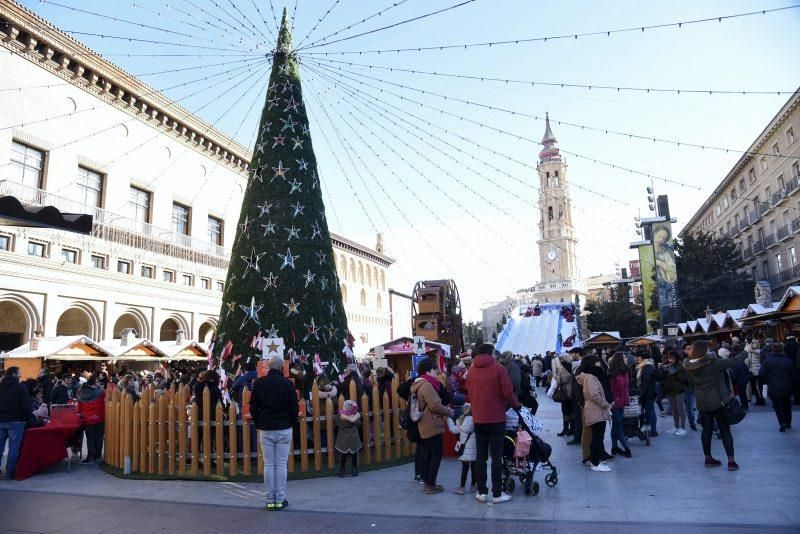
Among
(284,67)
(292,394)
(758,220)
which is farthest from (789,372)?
(758,220)

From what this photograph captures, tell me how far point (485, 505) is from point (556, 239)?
4047 inches

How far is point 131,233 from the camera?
27.0m

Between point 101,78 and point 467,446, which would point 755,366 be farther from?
point 101,78

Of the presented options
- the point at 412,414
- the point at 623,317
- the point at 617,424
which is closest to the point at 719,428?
the point at 617,424

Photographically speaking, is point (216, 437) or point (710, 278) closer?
point (216, 437)

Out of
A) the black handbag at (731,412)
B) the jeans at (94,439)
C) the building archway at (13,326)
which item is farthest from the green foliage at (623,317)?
the jeans at (94,439)

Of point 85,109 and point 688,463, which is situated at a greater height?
point 85,109

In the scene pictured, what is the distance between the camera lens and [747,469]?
21.2 feet

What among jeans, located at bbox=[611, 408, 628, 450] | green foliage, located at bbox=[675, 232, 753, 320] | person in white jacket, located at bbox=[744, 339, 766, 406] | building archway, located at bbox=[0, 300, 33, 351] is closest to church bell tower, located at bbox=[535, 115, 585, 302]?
green foliage, located at bbox=[675, 232, 753, 320]

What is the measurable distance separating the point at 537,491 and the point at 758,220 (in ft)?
128

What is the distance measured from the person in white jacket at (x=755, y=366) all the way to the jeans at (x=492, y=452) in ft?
33.2

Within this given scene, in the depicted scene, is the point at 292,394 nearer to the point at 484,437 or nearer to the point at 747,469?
the point at 484,437

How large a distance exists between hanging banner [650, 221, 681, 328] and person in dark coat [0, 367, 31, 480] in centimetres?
2645

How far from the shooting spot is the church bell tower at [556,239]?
103125 millimetres
